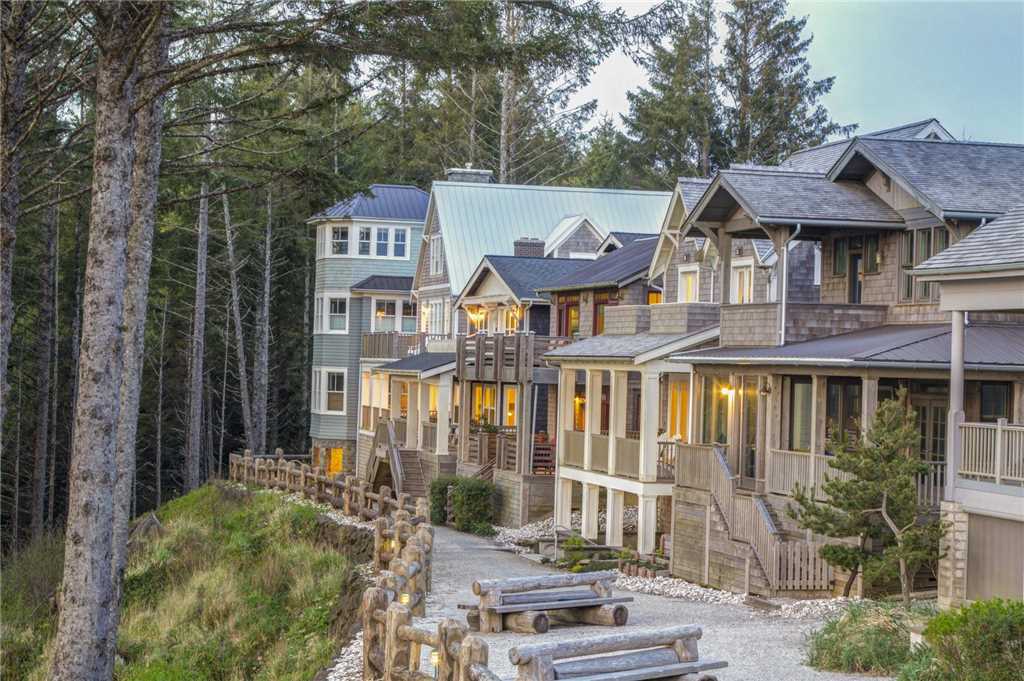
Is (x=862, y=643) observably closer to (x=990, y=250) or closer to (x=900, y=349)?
(x=990, y=250)

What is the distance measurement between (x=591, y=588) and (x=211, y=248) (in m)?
46.1

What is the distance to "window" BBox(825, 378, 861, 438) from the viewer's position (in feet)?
82.9

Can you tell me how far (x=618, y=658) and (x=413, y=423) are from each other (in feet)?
106

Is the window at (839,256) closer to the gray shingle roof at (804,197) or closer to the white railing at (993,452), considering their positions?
the gray shingle roof at (804,197)

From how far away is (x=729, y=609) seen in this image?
2203 centimetres

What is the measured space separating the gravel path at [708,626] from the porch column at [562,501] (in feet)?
21.9

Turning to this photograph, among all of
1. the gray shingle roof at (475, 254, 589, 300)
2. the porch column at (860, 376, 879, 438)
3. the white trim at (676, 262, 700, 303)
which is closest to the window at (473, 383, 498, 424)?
the gray shingle roof at (475, 254, 589, 300)

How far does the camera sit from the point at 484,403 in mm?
46812

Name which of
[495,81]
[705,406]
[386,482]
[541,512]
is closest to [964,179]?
[705,406]

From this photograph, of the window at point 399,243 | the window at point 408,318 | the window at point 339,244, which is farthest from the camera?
the window at point 399,243

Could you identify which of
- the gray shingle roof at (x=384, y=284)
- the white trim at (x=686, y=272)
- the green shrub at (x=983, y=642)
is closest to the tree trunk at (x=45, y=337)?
the gray shingle roof at (x=384, y=284)

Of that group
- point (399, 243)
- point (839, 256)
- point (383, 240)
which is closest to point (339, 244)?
point (383, 240)

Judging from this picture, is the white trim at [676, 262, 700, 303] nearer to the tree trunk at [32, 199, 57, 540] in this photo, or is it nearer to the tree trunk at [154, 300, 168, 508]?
the tree trunk at [32, 199, 57, 540]

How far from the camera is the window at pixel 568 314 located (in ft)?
137
